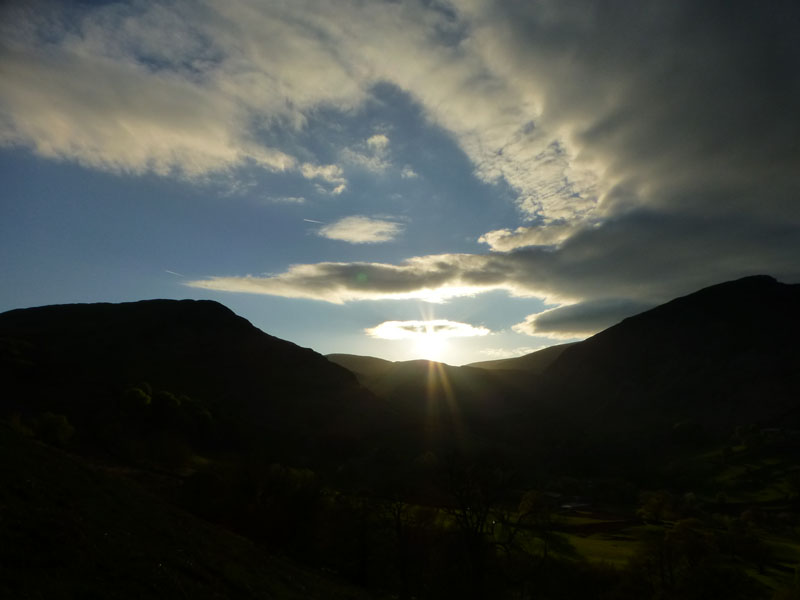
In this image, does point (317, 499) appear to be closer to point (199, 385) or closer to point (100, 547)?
point (100, 547)

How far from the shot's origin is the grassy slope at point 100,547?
48.4 feet

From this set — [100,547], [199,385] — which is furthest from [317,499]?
[199,385]

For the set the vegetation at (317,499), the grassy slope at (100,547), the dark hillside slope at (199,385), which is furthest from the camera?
the dark hillside slope at (199,385)

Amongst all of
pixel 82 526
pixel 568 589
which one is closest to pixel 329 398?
pixel 568 589

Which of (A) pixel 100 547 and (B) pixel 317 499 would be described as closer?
(A) pixel 100 547

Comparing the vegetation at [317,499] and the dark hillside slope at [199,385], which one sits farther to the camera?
the dark hillside slope at [199,385]

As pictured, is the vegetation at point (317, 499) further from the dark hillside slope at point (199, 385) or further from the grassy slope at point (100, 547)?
the dark hillside slope at point (199, 385)

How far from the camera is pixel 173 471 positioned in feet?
248

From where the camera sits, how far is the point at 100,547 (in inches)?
730

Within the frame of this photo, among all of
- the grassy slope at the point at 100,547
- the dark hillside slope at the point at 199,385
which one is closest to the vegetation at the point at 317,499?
the grassy slope at the point at 100,547

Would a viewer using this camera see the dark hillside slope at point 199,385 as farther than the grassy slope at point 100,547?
Yes

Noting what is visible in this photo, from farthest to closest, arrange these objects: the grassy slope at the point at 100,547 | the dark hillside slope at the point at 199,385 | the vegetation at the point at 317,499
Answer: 1. the dark hillside slope at the point at 199,385
2. the vegetation at the point at 317,499
3. the grassy slope at the point at 100,547

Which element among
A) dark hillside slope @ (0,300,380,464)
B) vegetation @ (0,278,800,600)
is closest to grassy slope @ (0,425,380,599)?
vegetation @ (0,278,800,600)

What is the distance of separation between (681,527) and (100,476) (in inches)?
3140
